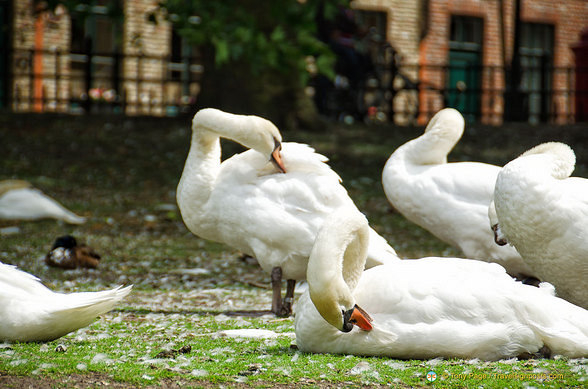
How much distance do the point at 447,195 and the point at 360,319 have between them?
2395 millimetres

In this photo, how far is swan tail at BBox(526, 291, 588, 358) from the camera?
12.8 ft

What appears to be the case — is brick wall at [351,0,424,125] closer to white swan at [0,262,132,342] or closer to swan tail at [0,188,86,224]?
swan tail at [0,188,86,224]

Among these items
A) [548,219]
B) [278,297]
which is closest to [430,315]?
[548,219]

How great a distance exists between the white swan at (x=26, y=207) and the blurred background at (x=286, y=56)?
7.73ft

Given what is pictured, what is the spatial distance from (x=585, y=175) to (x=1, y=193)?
7.75m

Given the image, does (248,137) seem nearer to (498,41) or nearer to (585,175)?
(585,175)

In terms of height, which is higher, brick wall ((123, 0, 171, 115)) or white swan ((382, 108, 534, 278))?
brick wall ((123, 0, 171, 115))

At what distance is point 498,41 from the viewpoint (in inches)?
1014

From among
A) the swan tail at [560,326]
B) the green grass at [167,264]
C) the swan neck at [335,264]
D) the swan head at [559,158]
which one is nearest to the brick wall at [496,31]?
the green grass at [167,264]

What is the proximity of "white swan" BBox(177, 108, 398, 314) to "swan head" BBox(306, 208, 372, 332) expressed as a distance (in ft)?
4.13

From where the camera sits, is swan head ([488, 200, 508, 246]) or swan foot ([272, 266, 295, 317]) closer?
swan head ([488, 200, 508, 246])

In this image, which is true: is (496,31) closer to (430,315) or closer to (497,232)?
(497,232)

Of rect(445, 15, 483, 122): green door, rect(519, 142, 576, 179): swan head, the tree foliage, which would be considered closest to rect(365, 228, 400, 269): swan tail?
rect(519, 142, 576, 179): swan head

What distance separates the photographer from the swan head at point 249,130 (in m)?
5.62
